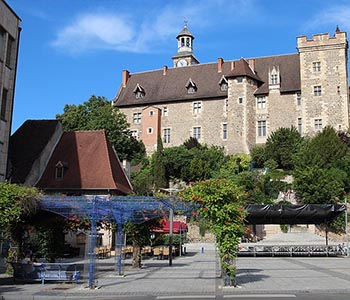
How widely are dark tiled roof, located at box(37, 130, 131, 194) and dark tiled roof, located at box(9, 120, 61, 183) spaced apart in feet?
4.57

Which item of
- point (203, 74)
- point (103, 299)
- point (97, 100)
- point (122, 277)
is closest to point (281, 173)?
point (203, 74)

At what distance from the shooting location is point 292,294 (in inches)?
505

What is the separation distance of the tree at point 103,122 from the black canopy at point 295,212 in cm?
3057

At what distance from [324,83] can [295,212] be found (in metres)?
33.4

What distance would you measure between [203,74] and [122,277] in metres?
51.9

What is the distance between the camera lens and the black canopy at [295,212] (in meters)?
28.1

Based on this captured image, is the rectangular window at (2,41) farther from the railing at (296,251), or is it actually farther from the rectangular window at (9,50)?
the railing at (296,251)

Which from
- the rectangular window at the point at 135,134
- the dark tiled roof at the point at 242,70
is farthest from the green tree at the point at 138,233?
the rectangular window at the point at 135,134

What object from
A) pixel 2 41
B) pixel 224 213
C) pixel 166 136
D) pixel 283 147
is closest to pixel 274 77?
pixel 283 147

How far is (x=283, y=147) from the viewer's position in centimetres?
5372

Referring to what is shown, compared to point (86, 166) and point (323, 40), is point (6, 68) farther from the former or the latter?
point (323, 40)

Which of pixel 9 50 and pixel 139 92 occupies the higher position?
pixel 139 92

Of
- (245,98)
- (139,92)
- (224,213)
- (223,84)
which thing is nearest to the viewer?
(224,213)

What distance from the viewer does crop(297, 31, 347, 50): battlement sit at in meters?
57.4
